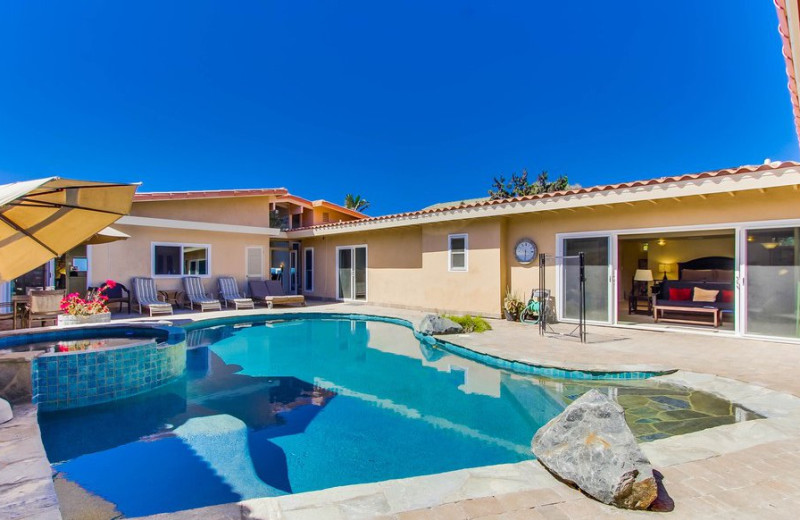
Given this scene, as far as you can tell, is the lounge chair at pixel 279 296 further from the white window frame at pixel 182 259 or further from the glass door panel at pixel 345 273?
the white window frame at pixel 182 259

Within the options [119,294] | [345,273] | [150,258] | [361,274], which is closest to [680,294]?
[361,274]

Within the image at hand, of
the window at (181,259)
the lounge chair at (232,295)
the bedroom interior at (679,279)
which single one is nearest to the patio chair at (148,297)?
the window at (181,259)

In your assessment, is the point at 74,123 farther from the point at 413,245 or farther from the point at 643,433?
the point at 643,433

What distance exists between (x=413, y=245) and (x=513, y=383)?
850 cm

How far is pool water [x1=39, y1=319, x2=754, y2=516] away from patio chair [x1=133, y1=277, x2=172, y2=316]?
215 inches

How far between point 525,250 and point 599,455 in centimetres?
880

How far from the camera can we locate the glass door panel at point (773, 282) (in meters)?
7.71

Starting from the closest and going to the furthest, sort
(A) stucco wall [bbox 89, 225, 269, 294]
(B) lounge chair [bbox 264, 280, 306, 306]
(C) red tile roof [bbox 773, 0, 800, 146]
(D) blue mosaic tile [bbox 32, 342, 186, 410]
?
(C) red tile roof [bbox 773, 0, 800, 146], (D) blue mosaic tile [bbox 32, 342, 186, 410], (A) stucco wall [bbox 89, 225, 269, 294], (B) lounge chair [bbox 264, 280, 306, 306]

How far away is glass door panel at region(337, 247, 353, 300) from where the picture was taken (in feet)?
54.6

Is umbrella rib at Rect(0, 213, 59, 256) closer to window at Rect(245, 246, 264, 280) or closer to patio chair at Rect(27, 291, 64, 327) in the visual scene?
patio chair at Rect(27, 291, 64, 327)

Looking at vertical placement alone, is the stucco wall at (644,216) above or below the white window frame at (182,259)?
above

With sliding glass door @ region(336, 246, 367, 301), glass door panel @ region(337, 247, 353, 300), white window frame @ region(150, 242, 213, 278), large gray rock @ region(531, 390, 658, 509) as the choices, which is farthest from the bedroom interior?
white window frame @ region(150, 242, 213, 278)

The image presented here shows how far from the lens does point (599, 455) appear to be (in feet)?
9.09

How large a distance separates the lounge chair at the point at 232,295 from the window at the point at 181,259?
800mm
